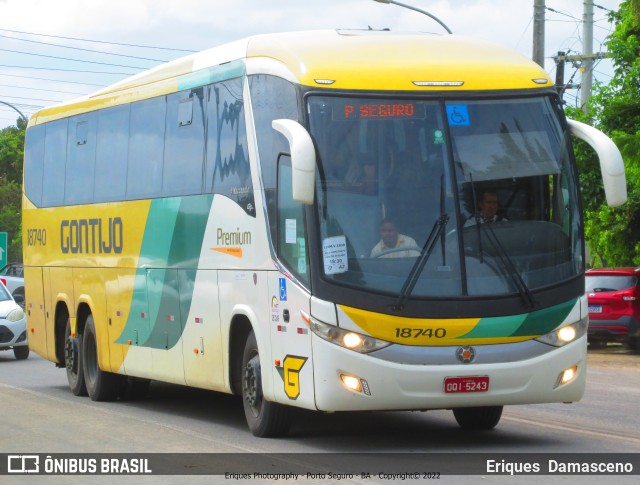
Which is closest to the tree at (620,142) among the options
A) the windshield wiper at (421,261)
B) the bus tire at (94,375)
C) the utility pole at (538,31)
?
the utility pole at (538,31)

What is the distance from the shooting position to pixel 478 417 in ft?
43.7

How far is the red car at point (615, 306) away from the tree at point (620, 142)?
87.1 inches

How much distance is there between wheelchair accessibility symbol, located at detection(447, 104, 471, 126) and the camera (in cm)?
1178

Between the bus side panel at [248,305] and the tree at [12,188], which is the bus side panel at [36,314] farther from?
the tree at [12,188]

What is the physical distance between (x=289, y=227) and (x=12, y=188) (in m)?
72.3

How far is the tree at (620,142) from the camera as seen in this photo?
96.7ft

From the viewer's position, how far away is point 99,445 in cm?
1222

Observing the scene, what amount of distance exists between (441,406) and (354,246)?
147 centimetres

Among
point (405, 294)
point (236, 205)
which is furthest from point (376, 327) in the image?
point (236, 205)

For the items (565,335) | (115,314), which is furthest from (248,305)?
(115,314)

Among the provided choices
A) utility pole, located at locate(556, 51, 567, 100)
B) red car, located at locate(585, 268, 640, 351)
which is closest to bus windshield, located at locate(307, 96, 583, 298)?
red car, located at locate(585, 268, 640, 351)

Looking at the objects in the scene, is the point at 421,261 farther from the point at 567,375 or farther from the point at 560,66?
the point at 560,66

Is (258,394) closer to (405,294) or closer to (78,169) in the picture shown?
(405,294)

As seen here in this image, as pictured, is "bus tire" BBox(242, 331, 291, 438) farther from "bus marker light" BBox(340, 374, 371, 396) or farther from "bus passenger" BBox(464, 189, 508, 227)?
"bus passenger" BBox(464, 189, 508, 227)
